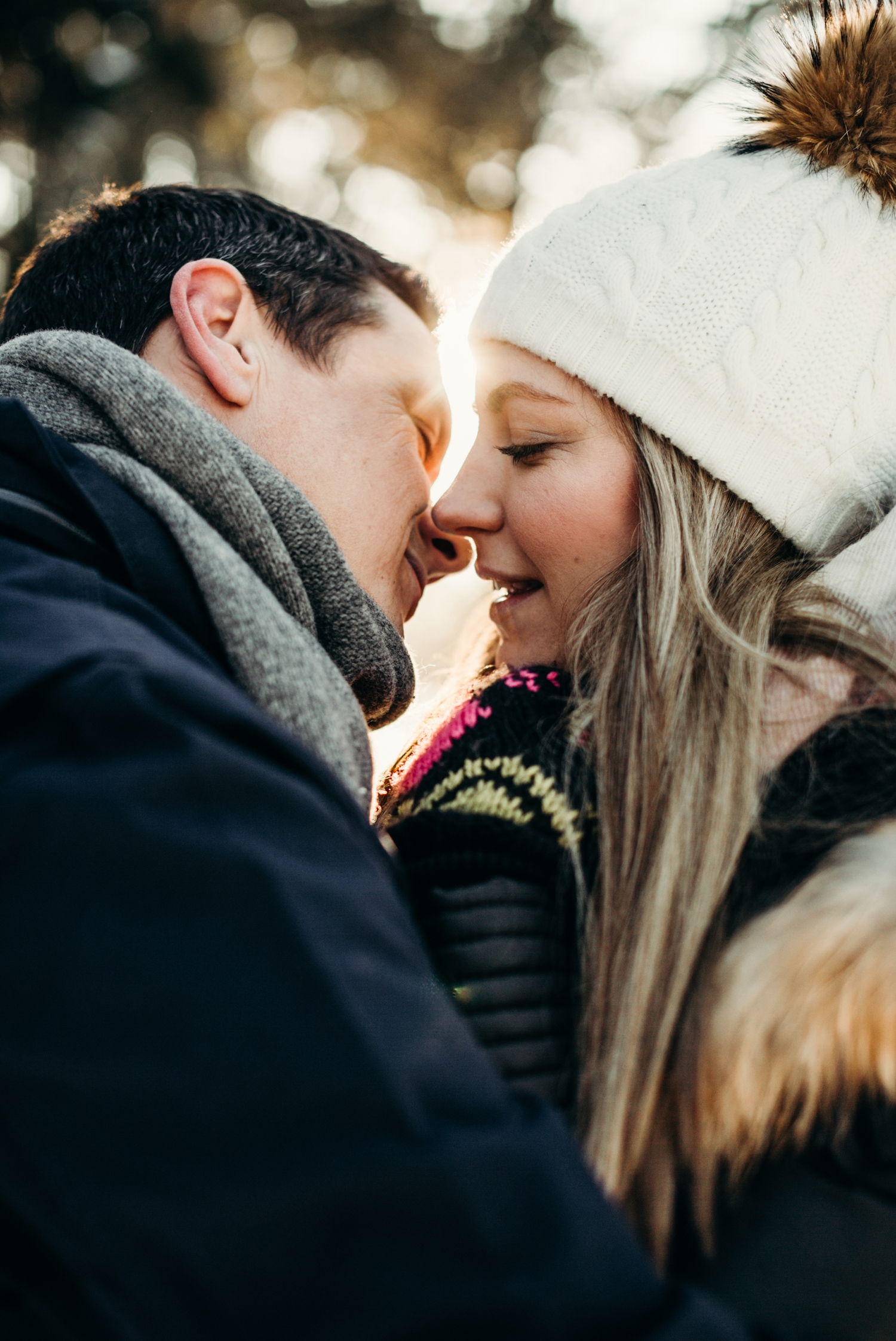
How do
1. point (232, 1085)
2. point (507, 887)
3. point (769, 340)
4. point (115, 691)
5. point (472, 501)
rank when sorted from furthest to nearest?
point (472, 501), point (769, 340), point (507, 887), point (115, 691), point (232, 1085)

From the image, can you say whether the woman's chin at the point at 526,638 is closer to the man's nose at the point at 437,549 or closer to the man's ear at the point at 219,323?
the man's nose at the point at 437,549

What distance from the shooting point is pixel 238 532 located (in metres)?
1.55

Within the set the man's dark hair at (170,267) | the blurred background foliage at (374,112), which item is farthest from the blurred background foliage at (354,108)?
the man's dark hair at (170,267)

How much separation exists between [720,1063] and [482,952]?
0.32 metres

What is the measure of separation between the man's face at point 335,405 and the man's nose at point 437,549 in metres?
0.03

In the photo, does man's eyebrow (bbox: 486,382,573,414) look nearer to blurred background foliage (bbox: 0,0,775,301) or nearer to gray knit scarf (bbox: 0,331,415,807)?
gray knit scarf (bbox: 0,331,415,807)

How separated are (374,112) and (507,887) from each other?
377 inches

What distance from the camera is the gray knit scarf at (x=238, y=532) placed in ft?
4.28

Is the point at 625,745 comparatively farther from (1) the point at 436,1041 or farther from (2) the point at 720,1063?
(1) the point at 436,1041

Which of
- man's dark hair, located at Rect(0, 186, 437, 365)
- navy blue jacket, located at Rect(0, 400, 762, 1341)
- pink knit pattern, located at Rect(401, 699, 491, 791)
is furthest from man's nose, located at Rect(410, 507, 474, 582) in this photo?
navy blue jacket, located at Rect(0, 400, 762, 1341)

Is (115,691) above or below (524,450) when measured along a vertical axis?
below

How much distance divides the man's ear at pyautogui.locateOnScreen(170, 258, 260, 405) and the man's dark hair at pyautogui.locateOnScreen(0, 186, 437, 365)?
0.17 feet

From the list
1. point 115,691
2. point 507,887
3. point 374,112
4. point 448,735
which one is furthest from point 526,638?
point 374,112

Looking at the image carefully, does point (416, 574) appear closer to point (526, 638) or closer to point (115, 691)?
point (526, 638)
